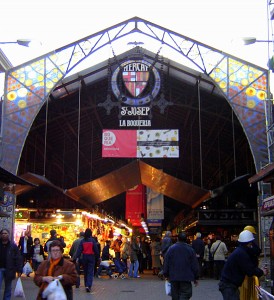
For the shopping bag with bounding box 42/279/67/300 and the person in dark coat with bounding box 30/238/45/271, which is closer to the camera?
the shopping bag with bounding box 42/279/67/300

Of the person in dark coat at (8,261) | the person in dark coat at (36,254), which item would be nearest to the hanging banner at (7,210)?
the person in dark coat at (36,254)

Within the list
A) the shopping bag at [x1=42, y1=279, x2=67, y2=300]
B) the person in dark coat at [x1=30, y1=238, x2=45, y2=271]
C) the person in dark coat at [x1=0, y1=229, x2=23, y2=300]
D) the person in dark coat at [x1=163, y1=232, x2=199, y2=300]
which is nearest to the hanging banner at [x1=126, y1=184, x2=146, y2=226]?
the person in dark coat at [x1=30, y1=238, x2=45, y2=271]

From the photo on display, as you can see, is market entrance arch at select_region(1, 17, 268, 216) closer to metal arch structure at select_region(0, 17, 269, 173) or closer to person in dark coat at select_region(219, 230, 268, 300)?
metal arch structure at select_region(0, 17, 269, 173)

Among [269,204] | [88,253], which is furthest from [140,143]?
[88,253]

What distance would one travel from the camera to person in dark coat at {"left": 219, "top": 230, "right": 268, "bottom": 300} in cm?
585

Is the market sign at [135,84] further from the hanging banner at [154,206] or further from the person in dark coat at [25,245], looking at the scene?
the hanging banner at [154,206]

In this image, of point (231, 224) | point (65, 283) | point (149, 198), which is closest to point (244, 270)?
point (65, 283)

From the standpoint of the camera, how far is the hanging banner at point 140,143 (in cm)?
1761

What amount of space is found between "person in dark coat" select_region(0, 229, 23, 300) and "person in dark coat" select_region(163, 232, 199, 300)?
112 inches

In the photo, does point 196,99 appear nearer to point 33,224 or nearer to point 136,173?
point 136,173

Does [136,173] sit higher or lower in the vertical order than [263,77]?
A: lower

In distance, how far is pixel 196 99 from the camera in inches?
855

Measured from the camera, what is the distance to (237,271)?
5.95 m

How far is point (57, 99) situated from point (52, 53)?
4.07 meters
